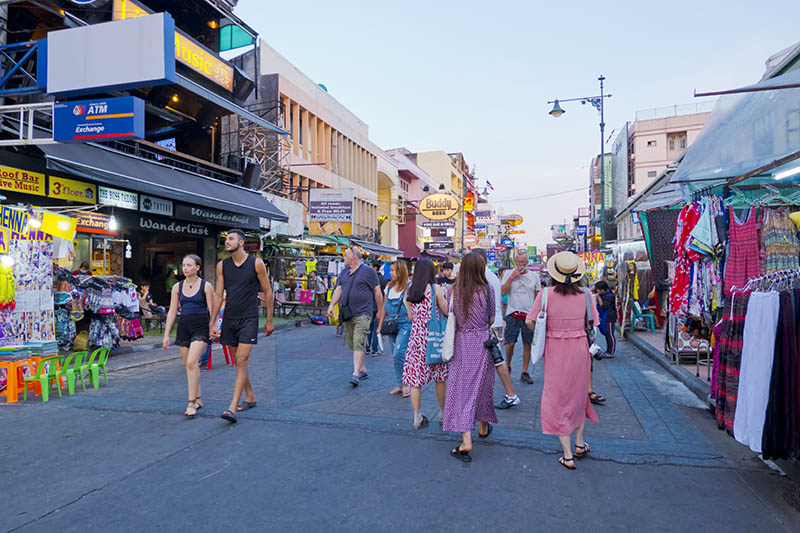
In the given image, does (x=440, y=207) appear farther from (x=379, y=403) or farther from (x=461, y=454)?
(x=461, y=454)

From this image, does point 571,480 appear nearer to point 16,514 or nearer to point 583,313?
point 583,313

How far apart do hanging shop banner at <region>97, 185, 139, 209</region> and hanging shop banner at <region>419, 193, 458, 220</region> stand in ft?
52.9

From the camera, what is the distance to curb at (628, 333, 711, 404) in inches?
256

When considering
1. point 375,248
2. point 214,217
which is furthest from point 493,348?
point 375,248

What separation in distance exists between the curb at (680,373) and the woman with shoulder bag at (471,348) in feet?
10.5

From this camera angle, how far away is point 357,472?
3984 mm

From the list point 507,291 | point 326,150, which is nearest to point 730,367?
point 507,291

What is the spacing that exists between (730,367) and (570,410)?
1266 mm

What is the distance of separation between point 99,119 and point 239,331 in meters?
4.55

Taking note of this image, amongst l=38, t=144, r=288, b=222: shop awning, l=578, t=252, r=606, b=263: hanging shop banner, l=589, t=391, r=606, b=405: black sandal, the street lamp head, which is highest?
the street lamp head

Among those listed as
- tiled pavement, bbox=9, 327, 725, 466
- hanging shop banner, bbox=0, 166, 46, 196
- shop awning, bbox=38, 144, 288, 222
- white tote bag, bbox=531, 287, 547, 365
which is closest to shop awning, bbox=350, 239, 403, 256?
shop awning, bbox=38, 144, 288, 222

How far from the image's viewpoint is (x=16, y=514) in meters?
3.34

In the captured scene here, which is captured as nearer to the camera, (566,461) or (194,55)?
(566,461)

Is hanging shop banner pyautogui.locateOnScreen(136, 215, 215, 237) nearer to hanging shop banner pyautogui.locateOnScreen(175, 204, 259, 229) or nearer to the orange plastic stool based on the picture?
hanging shop banner pyautogui.locateOnScreen(175, 204, 259, 229)
